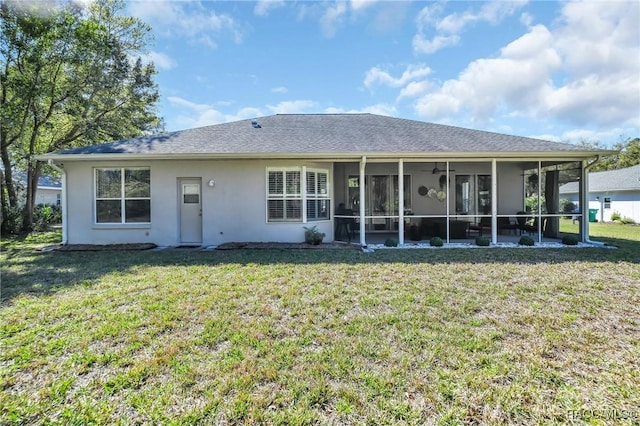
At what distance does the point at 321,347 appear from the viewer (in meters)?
3.22

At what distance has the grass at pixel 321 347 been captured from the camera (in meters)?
2.34

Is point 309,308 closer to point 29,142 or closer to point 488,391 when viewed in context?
point 488,391

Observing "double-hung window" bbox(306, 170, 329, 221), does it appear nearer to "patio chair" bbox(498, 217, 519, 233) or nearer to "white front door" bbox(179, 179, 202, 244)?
"white front door" bbox(179, 179, 202, 244)

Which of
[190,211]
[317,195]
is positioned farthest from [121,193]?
[317,195]

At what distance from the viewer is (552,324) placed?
3.74 metres

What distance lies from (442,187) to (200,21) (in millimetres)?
11111

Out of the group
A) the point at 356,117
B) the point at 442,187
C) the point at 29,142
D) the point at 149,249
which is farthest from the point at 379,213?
the point at 29,142

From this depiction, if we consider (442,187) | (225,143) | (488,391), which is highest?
(225,143)

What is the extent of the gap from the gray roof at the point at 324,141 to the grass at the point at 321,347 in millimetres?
4131

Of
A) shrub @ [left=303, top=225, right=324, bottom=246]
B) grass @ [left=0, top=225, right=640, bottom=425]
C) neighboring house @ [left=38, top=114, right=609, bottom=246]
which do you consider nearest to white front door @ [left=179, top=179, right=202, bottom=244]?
neighboring house @ [left=38, top=114, right=609, bottom=246]

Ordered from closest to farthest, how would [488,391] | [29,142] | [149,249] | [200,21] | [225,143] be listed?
1. [488,391]
2. [149,249]
3. [225,143]
4. [200,21]
5. [29,142]

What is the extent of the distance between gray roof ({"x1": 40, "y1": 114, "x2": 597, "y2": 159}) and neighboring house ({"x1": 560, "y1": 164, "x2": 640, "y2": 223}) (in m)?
16.7

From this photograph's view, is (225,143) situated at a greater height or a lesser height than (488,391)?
greater

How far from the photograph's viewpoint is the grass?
7.67 feet
